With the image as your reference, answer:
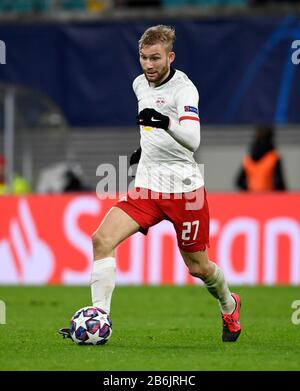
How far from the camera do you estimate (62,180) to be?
2000 centimetres

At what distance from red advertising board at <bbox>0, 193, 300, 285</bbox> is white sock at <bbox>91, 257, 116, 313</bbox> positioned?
25.2 feet

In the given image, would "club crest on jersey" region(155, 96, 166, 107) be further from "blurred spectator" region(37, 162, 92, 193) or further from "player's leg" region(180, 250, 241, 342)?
"blurred spectator" region(37, 162, 92, 193)

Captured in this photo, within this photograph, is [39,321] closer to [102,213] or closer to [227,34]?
[102,213]

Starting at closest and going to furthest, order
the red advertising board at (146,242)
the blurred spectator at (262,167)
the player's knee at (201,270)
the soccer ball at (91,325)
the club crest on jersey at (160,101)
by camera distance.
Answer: the soccer ball at (91,325) < the club crest on jersey at (160,101) < the player's knee at (201,270) < the red advertising board at (146,242) < the blurred spectator at (262,167)

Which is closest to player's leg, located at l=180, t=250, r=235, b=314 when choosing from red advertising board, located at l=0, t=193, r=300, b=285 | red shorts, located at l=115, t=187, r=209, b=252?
red shorts, located at l=115, t=187, r=209, b=252

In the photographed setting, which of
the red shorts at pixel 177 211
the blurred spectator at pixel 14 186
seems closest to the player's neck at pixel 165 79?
the red shorts at pixel 177 211

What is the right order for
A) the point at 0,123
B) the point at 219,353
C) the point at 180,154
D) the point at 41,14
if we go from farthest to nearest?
1. the point at 0,123
2. the point at 41,14
3. the point at 180,154
4. the point at 219,353

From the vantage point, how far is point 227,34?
1883 cm

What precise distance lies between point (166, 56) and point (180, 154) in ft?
2.65

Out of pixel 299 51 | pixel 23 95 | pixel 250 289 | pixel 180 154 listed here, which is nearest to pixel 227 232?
pixel 250 289

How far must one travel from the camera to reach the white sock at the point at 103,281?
9078mm

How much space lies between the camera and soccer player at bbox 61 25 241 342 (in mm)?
9062

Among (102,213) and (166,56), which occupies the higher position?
(102,213)

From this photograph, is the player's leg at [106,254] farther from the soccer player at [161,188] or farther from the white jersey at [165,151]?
the white jersey at [165,151]
